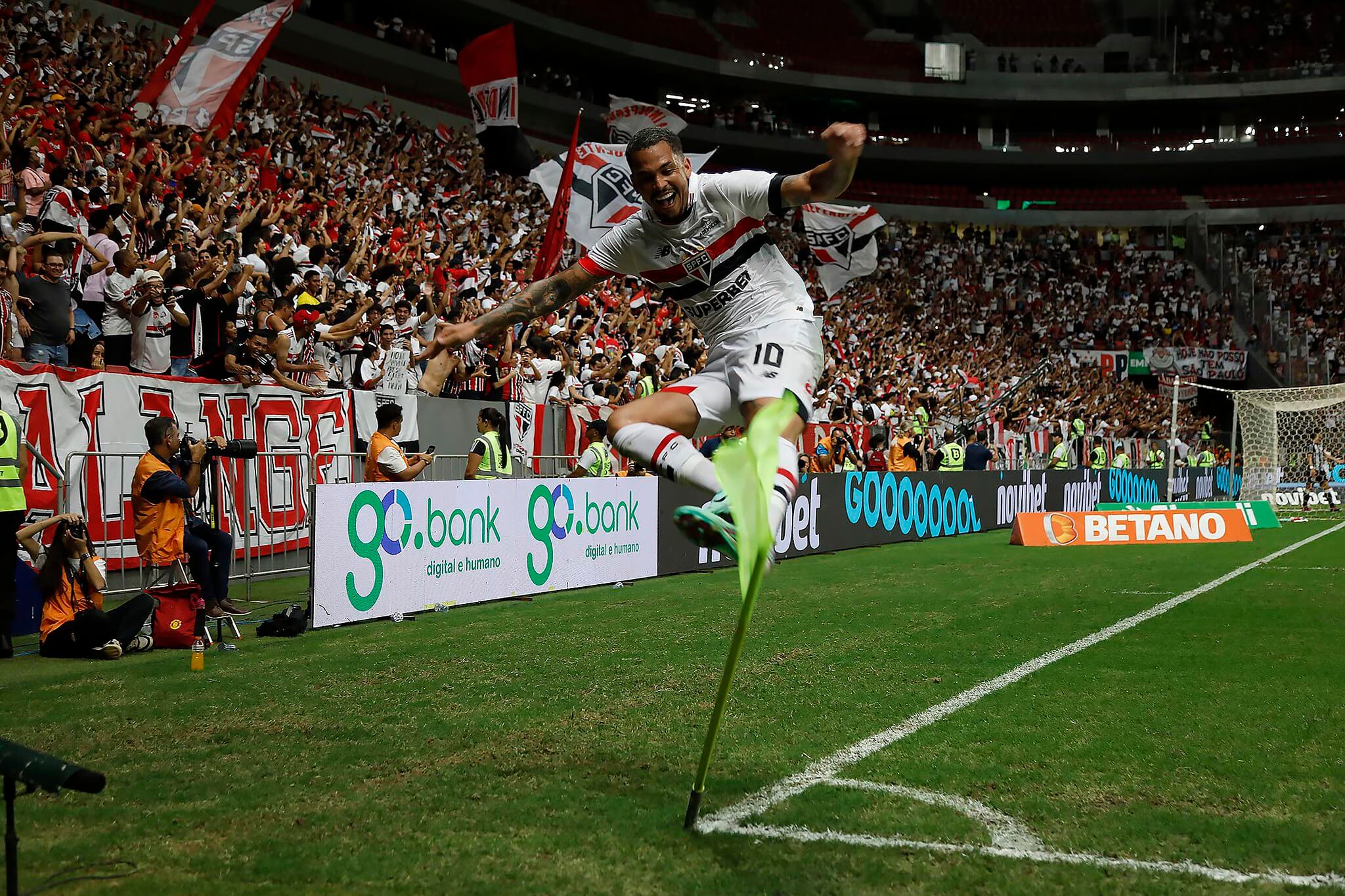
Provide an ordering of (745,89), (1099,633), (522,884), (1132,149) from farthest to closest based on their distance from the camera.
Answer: (1132,149) → (745,89) → (1099,633) → (522,884)

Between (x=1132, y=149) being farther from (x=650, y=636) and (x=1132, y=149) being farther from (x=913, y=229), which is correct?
(x=650, y=636)

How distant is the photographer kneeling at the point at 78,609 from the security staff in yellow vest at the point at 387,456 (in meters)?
2.75

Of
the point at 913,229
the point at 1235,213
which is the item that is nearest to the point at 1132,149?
the point at 1235,213

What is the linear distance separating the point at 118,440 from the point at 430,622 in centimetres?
363

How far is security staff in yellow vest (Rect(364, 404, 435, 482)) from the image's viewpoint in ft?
35.2

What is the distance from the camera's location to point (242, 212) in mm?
14828

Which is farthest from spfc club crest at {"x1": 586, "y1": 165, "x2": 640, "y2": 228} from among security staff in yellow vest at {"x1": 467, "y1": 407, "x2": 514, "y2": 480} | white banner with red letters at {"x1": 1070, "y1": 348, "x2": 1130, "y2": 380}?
white banner with red letters at {"x1": 1070, "y1": 348, "x2": 1130, "y2": 380}

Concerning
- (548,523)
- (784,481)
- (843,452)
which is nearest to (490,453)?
(548,523)

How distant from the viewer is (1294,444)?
115 feet

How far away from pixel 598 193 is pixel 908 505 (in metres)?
7.58

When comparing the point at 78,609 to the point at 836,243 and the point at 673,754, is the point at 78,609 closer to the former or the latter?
the point at 673,754

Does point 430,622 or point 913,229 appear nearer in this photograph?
point 430,622

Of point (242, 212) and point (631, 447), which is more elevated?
point (242, 212)

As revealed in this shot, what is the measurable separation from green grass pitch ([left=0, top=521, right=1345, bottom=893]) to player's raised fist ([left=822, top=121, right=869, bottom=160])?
2.39m
